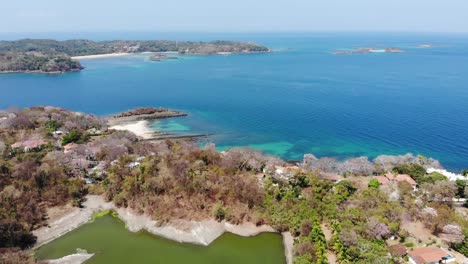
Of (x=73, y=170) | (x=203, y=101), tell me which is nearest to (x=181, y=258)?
(x=73, y=170)

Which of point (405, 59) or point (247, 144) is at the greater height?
point (405, 59)

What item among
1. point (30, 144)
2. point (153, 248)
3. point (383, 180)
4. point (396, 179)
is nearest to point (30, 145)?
point (30, 144)

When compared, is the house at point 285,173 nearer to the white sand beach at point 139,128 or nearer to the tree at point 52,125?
the white sand beach at point 139,128

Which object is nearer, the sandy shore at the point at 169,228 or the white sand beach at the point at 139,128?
the sandy shore at the point at 169,228

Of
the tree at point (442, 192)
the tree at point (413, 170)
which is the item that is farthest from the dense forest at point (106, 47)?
the tree at point (442, 192)

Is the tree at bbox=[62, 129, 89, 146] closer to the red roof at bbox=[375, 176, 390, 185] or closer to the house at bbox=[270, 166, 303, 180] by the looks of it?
the house at bbox=[270, 166, 303, 180]

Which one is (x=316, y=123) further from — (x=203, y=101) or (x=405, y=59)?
(x=405, y=59)

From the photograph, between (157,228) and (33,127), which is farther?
(33,127)
